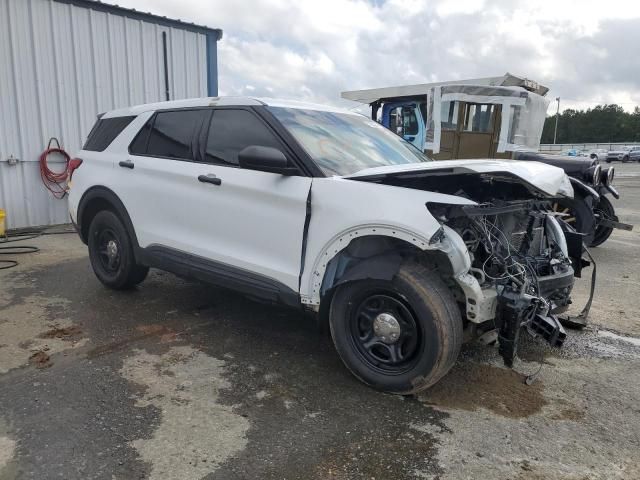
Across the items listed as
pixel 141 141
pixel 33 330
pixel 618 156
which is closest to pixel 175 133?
pixel 141 141

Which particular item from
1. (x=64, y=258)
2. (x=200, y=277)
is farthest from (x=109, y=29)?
(x=200, y=277)

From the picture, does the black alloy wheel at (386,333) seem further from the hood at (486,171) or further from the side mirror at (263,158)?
the side mirror at (263,158)

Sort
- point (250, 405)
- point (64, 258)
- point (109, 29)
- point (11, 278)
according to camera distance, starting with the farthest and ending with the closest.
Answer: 1. point (109, 29)
2. point (64, 258)
3. point (11, 278)
4. point (250, 405)

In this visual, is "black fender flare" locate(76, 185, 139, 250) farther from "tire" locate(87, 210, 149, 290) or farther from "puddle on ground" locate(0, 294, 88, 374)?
"puddle on ground" locate(0, 294, 88, 374)

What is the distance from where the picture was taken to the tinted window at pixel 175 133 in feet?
13.7

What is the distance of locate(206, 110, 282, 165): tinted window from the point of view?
369 cm

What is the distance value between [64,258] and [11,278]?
100 centimetres

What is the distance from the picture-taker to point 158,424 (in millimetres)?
2822

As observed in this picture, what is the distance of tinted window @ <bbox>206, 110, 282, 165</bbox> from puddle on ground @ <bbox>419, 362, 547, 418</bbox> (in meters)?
1.97

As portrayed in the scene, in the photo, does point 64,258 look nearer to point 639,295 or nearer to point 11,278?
point 11,278

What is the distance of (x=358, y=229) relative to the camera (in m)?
3.09

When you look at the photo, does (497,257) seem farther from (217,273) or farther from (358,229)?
(217,273)

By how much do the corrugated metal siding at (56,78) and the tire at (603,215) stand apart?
8.23 metres

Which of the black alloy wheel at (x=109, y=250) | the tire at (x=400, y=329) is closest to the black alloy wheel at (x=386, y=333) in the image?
the tire at (x=400, y=329)
